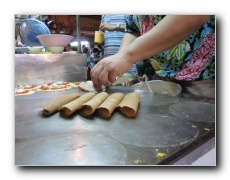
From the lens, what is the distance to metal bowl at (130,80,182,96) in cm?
124

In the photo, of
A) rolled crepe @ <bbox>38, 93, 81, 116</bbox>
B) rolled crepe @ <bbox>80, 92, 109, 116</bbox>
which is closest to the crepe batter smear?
rolled crepe @ <bbox>80, 92, 109, 116</bbox>

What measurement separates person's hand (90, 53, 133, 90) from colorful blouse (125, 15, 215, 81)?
0.20 metres

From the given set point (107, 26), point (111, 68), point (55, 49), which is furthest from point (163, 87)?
point (107, 26)

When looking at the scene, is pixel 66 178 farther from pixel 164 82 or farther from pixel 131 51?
pixel 164 82

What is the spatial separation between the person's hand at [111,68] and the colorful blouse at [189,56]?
0.20 metres

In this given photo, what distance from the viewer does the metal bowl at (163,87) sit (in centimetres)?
124

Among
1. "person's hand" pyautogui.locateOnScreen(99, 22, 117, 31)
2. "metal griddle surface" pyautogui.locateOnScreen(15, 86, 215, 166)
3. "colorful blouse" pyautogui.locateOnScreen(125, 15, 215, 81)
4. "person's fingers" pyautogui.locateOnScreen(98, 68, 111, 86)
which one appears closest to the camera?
"metal griddle surface" pyautogui.locateOnScreen(15, 86, 215, 166)

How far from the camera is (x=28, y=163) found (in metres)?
0.62

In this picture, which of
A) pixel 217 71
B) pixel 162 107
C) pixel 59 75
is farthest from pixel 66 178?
pixel 59 75

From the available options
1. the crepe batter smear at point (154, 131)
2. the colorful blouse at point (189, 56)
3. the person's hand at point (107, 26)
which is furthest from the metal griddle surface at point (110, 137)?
the person's hand at point (107, 26)

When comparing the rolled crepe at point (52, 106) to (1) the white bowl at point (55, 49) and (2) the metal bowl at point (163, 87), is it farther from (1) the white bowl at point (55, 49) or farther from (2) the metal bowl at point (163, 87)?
(1) the white bowl at point (55, 49)

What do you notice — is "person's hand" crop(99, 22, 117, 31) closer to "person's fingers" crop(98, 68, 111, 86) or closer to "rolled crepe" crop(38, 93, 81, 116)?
"person's fingers" crop(98, 68, 111, 86)

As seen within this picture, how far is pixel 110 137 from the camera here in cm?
69

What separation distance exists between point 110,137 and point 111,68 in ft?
1.51
